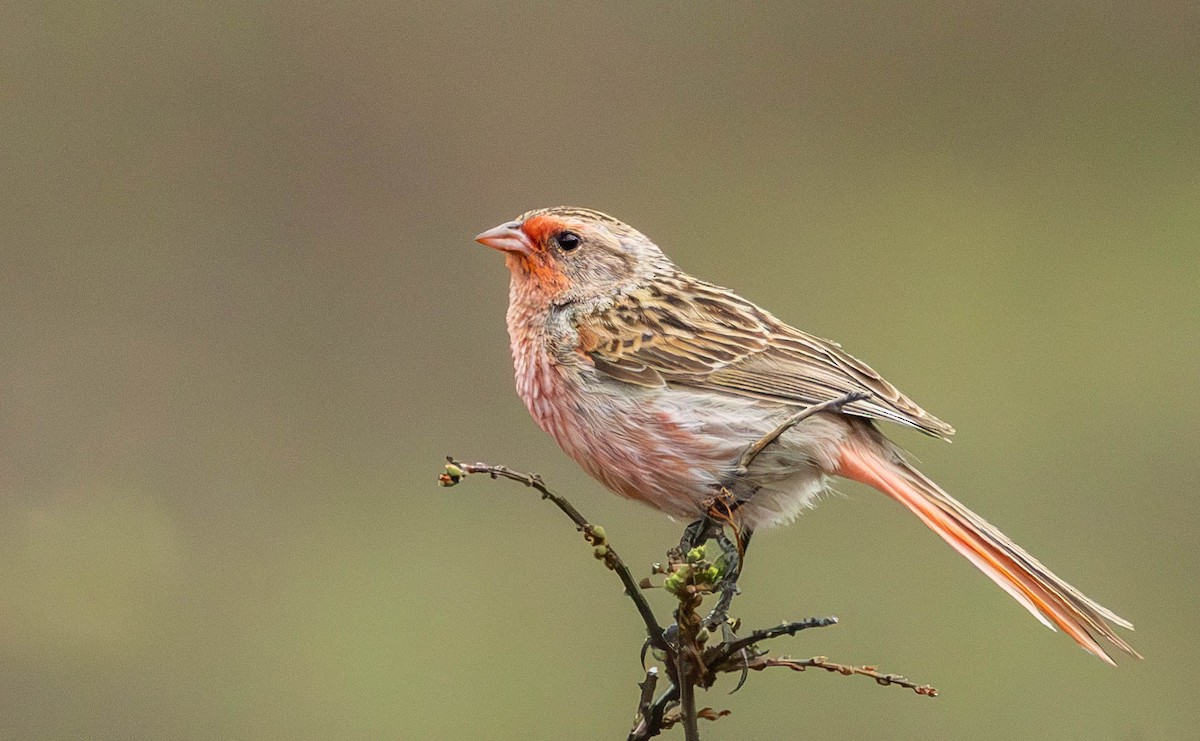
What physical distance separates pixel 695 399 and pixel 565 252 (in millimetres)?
625

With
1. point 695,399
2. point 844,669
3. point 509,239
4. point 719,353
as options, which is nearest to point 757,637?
point 844,669

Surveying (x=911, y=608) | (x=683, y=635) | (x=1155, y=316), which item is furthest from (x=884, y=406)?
(x=1155, y=316)

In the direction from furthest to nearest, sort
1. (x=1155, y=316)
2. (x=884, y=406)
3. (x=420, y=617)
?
(x=1155, y=316) < (x=420, y=617) < (x=884, y=406)

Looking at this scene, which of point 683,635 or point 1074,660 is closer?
point 683,635

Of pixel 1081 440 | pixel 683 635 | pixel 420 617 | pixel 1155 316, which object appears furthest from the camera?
pixel 1155 316

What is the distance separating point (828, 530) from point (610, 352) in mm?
2540

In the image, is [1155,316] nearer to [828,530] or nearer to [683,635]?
[828,530]

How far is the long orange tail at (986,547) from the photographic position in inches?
104

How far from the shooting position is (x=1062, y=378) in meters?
6.61

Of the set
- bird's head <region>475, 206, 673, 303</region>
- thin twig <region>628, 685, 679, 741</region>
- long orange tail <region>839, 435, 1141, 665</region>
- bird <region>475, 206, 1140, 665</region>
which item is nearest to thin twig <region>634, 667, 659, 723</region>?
thin twig <region>628, 685, 679, 741</region>

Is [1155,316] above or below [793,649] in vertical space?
above

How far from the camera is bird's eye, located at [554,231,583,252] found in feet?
11.9

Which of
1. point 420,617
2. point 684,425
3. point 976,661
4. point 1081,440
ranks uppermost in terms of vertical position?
point 684,425

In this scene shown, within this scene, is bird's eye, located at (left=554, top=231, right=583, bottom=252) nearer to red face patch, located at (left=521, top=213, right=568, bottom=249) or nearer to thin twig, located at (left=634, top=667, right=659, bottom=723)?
red face patch, located at (left=521, top=213, right=568, bottom=249)
